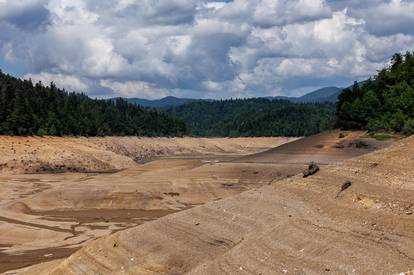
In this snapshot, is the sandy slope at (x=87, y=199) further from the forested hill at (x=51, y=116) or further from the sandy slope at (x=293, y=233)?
the forested hill at (x=51, y=116)

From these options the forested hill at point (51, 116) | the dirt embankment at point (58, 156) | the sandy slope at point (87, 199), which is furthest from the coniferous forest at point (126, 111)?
the sandy slope at point (87, 199)

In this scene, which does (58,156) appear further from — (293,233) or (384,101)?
(293,233)

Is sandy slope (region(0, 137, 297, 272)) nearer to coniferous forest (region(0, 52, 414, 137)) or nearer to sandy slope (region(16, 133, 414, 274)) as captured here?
sandy slope (region(16, 133, 414, 274))

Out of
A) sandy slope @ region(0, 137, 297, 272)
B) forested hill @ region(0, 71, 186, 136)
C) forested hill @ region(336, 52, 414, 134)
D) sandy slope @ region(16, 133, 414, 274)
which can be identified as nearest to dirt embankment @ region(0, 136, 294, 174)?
sandy slope @ region(0, 137, 297, 272)

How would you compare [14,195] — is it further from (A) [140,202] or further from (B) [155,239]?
(B) [155,239]

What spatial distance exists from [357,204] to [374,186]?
1.45 m

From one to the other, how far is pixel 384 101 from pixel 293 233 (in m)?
61.5

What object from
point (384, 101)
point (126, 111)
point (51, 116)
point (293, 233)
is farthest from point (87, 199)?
point (126, 111)

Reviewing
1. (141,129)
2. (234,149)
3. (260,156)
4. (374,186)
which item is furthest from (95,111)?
(374,186)

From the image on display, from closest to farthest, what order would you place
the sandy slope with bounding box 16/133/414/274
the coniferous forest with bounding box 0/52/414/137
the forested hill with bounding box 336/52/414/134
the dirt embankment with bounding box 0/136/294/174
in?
the sandy slope with bounding box 16/133/414/274
the forested hill with bounding box 336/52/414/134
the coniferous forest with bounding box 0/52/414/137
the dirt embankment with bounding box 0/136/294/174

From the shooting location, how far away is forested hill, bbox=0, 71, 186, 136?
349 feet

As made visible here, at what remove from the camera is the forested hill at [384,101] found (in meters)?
66.6

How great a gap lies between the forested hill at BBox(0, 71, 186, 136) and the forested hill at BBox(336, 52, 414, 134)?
58.2 m

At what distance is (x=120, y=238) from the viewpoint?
850 inches
